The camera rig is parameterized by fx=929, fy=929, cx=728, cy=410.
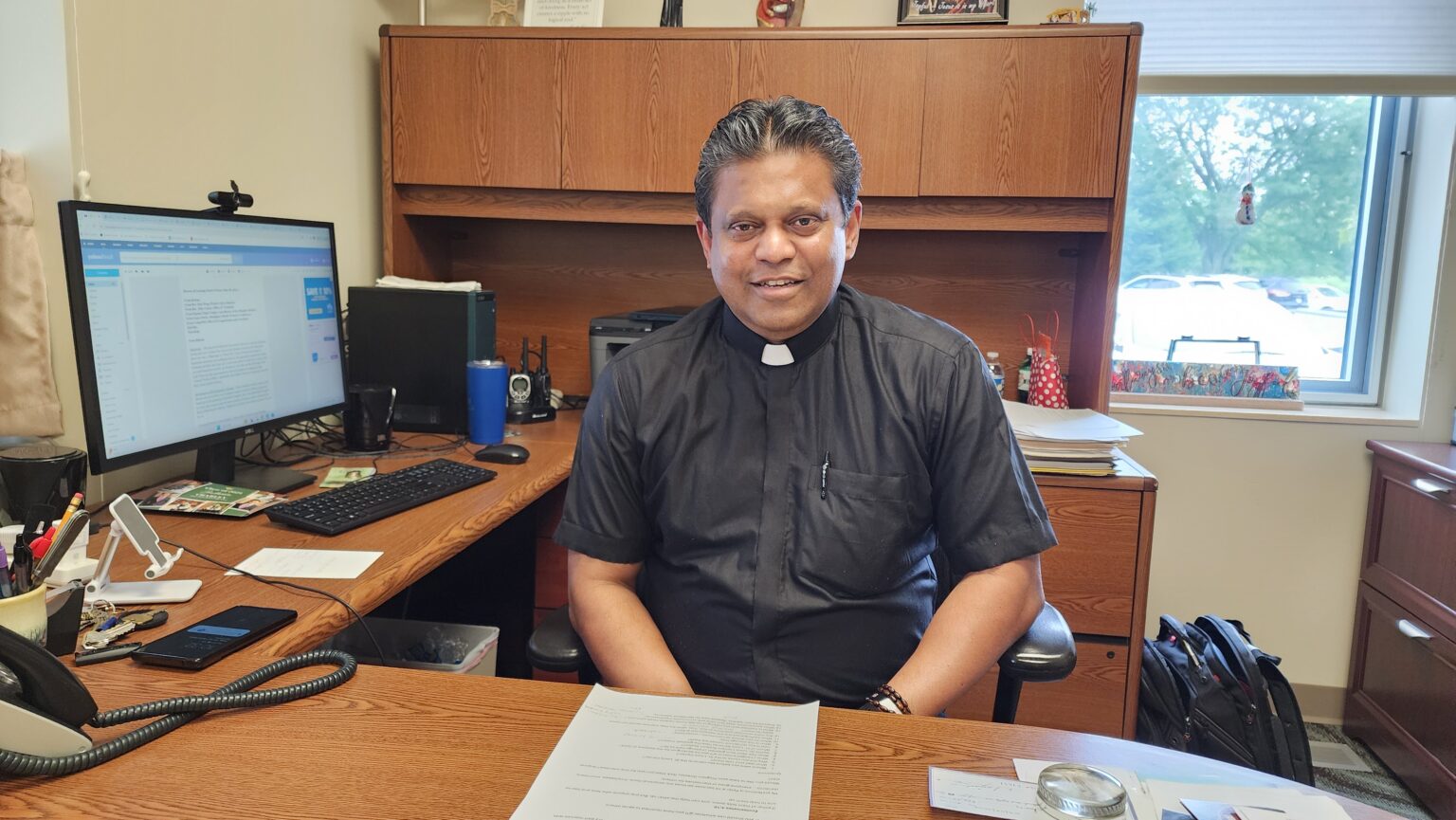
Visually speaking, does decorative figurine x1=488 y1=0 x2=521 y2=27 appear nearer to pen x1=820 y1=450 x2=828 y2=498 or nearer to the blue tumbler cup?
the blue tumbler cup

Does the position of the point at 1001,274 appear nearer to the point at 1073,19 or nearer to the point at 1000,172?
the point at 1000,172

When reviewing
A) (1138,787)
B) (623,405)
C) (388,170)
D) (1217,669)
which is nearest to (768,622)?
(623,405)

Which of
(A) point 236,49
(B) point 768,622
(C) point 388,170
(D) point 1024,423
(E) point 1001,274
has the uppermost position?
(A) point 236,49

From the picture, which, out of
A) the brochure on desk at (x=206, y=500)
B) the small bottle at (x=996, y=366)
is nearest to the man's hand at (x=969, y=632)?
the brochure on desk at (x=206, y=500)

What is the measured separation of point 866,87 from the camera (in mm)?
2361

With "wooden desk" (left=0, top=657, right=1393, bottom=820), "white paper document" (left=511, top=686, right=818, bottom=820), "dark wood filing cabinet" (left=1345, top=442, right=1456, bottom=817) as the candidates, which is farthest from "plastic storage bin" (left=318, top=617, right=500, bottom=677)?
"dark wood filing cabinet" (left=1345, top=442, right=1456, bottom=817)

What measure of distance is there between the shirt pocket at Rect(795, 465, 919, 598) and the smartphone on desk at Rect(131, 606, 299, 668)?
0.68 m

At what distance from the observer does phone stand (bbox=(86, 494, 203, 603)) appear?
1116 millimetres

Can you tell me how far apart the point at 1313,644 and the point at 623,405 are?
2370 millimetres

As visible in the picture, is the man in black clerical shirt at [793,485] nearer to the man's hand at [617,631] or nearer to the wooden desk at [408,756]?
the man's hand at [617,631]

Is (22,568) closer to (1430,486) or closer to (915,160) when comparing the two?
(915,160)

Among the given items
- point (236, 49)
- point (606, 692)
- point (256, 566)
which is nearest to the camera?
point (606, 692)

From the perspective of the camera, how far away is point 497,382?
2148 mm

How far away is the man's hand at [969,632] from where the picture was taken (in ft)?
4.07
